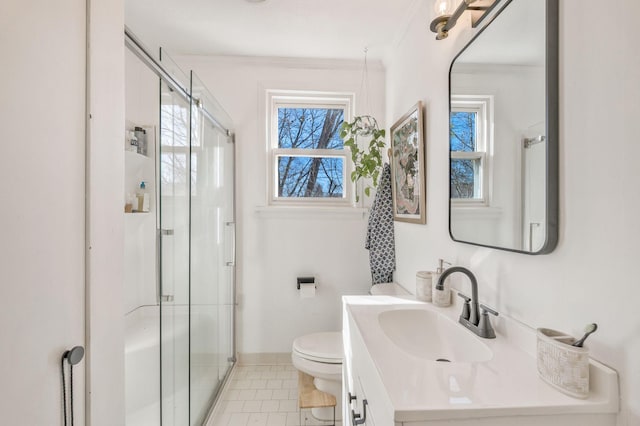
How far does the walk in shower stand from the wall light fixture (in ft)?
3.92

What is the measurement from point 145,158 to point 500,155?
6.56 ft

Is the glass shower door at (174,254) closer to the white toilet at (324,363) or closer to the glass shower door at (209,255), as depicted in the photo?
the glass shower door at (209,255)

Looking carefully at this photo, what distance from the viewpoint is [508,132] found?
38.0 inches

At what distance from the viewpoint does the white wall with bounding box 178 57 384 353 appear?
2355 mm

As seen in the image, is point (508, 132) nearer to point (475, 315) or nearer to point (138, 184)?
point (475, 315)

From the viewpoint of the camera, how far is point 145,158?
75.8 inches

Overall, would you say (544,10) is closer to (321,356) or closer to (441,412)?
(441,412)

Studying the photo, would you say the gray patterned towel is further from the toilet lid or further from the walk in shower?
the walk in shower

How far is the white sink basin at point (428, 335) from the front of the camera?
1022 millimetres

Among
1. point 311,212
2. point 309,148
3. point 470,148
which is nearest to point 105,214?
point 470,148

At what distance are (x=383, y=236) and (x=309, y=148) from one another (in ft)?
3.19

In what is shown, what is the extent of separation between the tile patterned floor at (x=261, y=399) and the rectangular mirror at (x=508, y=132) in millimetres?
1527

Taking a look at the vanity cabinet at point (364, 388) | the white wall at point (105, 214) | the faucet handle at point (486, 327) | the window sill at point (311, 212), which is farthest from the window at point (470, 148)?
the white wall at point (105, 214)

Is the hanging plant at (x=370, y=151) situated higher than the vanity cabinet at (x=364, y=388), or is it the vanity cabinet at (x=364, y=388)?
the hanging plant at (x=370, y=151)
